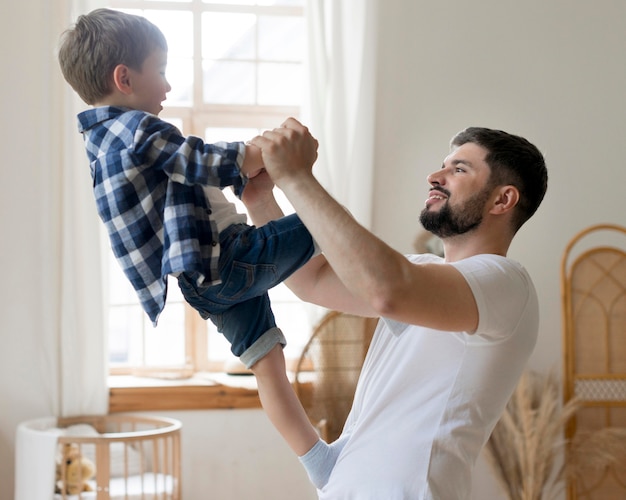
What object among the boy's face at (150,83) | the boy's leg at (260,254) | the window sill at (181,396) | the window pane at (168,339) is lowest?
the window sill at (181,396)

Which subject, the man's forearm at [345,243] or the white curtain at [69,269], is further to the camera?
the white curtain at [69,269]

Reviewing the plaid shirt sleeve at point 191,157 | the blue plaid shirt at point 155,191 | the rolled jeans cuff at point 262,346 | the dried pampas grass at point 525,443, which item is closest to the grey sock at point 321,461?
the rolled jeans cuff at point 262,346

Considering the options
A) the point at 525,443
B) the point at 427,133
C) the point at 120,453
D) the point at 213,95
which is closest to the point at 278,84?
the point at 213,95

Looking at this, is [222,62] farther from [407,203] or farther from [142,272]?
[142,272]

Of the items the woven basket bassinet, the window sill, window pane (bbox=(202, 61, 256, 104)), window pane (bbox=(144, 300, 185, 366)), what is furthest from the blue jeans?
window pane (bbox=(202, 61, 256, 104))

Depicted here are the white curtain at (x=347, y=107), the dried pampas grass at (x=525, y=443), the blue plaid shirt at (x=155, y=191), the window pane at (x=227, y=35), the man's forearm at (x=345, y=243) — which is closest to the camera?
the man's forearm at (x=345, y=243)

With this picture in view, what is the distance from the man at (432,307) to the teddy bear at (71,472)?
2.18 m

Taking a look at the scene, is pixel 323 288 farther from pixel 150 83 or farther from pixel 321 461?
pixel 150 83

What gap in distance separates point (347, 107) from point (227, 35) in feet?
2.51

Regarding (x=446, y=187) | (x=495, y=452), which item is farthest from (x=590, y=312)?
(x=446, y=187)

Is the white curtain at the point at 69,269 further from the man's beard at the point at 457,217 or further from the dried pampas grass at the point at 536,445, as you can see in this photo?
the man's beard at the point at 457,217

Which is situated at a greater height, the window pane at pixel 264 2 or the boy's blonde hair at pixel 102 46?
the window pane at pixel 264 2

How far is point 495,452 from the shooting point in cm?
385

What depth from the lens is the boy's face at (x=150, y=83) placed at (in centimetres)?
148
